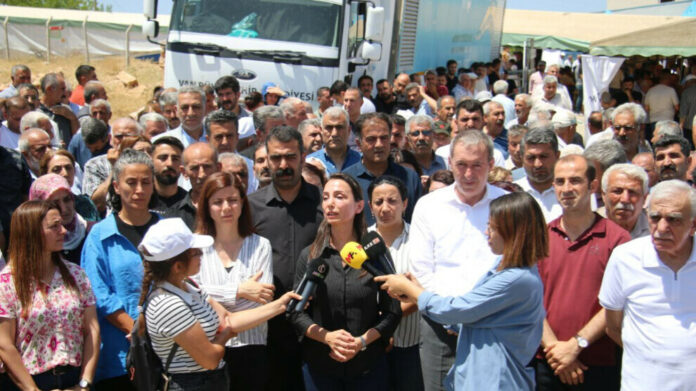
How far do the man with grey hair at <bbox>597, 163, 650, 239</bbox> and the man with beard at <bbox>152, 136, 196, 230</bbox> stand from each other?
113 inches

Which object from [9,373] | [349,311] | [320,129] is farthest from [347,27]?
[9,373]

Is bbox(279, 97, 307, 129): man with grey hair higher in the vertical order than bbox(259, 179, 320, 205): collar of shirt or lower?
higher

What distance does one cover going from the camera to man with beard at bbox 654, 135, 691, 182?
5.64 m

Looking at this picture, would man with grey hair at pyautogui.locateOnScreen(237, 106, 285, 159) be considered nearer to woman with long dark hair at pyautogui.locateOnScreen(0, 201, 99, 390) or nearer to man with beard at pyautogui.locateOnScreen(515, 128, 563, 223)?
man with beard at pyautogui.locateOnScreen(515, 128, 563, 223)

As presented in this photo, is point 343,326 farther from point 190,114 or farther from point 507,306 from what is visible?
point 190,114

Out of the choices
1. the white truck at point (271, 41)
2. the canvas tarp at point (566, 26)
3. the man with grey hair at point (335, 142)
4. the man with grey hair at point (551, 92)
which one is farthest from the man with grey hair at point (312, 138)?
the canvas tarp at point (566, 26)

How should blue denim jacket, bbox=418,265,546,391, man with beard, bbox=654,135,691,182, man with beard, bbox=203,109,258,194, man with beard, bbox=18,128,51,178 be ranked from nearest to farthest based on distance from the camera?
blue denim jacket, bbox=418,265,546,391, man with beard, bbox=654,135,691,182, man with beard, bbox=18,128,51,178, man with beard, bbox=203,109,258,194

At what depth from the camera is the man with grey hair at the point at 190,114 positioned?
22.6 feet

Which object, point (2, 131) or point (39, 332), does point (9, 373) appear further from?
point (2, 131)

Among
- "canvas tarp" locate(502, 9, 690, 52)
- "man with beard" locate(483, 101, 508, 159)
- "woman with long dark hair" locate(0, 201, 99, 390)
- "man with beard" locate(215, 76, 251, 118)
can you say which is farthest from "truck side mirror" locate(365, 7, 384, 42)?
"canvas tarp" locate(502, 9, 690, 52)

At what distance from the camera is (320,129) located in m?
6.93

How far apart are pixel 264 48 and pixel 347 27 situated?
4.30 feet

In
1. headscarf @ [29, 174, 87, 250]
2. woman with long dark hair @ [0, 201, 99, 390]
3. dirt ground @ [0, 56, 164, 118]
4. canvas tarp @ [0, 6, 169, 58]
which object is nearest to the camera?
woman with long dark hair @ [0, 201, 99, 390]

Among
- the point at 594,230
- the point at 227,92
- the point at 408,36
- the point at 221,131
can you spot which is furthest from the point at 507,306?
the point at 408,36
